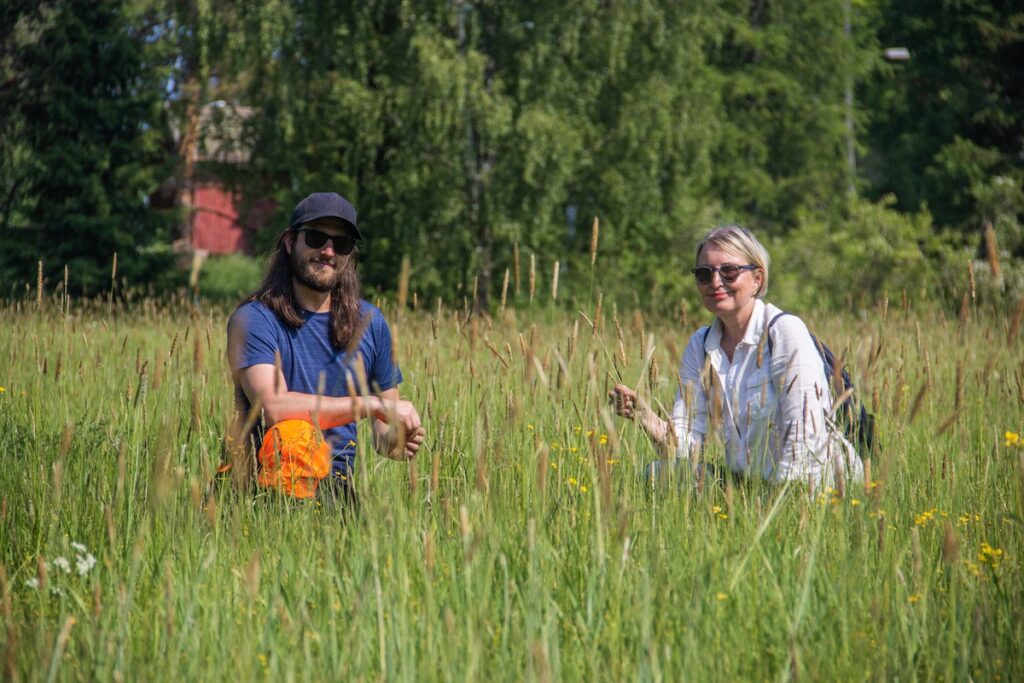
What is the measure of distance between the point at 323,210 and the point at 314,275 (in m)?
0.23

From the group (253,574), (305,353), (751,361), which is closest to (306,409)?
(305,353)

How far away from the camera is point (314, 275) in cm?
366

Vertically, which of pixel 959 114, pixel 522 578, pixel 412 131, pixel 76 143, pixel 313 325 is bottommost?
pixel 522 578

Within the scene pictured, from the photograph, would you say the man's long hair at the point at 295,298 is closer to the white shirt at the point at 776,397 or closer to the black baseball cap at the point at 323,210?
the black baseball cap at the point at 323,210

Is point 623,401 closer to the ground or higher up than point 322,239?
closer to the ground

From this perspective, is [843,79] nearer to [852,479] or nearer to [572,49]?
[572,49]

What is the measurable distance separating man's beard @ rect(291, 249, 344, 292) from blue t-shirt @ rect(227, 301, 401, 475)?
11 cm

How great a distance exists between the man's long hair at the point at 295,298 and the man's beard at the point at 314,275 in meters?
0.04

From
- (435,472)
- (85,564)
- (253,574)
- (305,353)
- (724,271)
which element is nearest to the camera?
(253,574)

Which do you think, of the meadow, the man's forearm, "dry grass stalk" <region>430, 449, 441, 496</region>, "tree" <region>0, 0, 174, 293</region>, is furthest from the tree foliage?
"dry grass stalk" <region>430, 449, 441, 496</region>

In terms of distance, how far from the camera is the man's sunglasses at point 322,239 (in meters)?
3.67

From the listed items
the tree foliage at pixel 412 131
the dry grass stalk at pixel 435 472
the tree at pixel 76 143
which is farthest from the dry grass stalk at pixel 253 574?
the tree at pixel 76 143

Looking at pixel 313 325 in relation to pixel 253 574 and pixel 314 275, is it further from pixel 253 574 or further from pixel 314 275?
pixel 253 574

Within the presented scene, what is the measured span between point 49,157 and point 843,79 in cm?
1728
